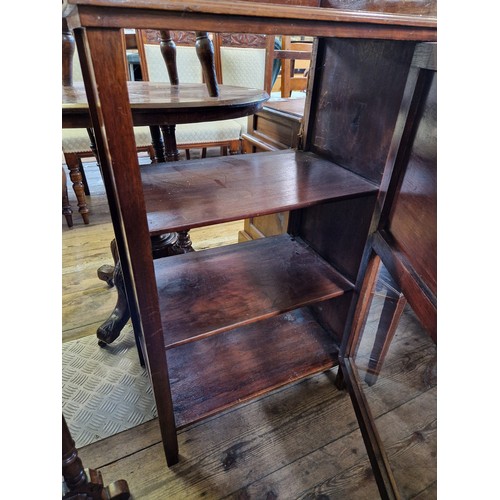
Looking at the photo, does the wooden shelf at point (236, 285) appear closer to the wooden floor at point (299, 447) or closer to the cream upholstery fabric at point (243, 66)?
the wooden floor at point (299, 447)

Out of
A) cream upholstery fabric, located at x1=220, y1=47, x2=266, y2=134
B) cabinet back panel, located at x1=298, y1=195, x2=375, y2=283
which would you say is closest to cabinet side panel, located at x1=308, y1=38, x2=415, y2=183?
cabinet back panel, located at x1=298, y1=195, x2=375, y2=283

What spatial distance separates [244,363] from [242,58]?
258 cm

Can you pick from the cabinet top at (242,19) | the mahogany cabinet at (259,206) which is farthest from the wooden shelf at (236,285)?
the cabinet top at (242,19)

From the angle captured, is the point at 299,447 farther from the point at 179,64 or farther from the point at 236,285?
the point at 179,64

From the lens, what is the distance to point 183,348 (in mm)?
1238

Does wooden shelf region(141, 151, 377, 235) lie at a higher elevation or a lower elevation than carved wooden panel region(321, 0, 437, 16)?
lower

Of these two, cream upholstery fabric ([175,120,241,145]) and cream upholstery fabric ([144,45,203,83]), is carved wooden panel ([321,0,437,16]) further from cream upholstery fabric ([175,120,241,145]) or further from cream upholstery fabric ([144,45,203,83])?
cream upholstery fabric ([144,45,203,83])

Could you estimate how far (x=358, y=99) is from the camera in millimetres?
947

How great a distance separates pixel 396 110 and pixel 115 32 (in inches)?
25.2

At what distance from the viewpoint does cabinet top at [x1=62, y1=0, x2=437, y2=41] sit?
0.48 meters

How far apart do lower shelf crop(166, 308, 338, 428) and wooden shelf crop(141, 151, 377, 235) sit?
0.60 meters

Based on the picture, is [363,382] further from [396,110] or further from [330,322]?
[396,110]

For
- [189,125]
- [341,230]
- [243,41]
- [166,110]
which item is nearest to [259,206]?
[166,110]
